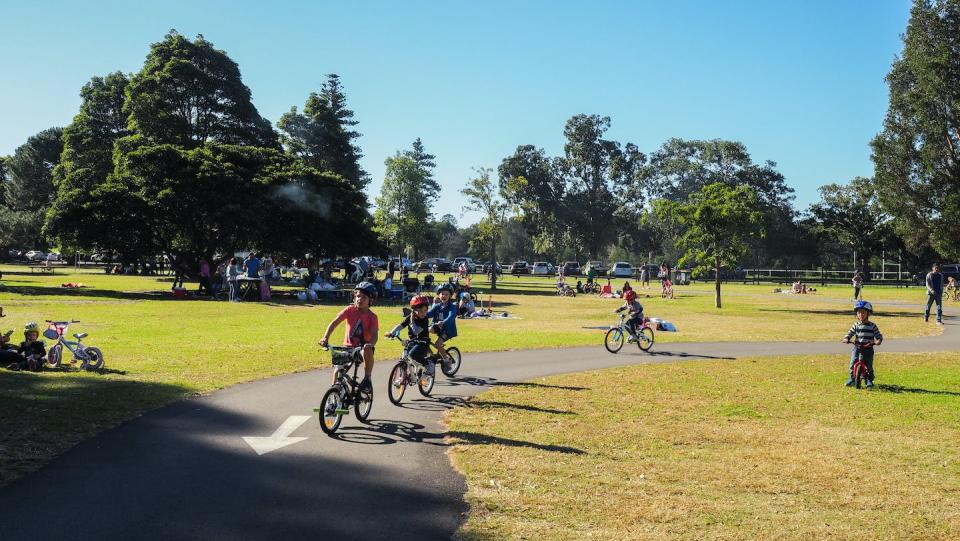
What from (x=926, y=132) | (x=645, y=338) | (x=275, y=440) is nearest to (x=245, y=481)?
(x=275, y=440)

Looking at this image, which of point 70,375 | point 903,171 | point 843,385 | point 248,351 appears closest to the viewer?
point 70,375

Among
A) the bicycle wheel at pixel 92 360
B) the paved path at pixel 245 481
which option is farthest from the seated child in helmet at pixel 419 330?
the bicycle wheel at pixel 92 360

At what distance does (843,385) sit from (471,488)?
9552 mm

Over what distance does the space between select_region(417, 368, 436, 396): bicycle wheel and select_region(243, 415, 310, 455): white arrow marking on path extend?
242 cm

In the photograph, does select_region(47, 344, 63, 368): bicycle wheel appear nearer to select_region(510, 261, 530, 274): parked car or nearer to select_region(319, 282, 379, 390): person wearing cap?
select_region(319, 282, 379, 390): person wearing cap

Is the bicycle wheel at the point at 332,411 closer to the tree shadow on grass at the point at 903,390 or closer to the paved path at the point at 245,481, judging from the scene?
the paved path at the point at 245,481

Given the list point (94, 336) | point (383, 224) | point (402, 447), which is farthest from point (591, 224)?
point (402, 447)

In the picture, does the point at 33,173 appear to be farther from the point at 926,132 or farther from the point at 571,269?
the point at 926,132

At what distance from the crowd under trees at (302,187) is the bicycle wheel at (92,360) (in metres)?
22.8

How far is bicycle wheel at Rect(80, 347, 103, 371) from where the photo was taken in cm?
1306

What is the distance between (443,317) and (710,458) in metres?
6.16

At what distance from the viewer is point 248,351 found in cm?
1617

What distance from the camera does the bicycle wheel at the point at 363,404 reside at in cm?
932

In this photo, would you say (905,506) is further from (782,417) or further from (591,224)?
(591,224)
